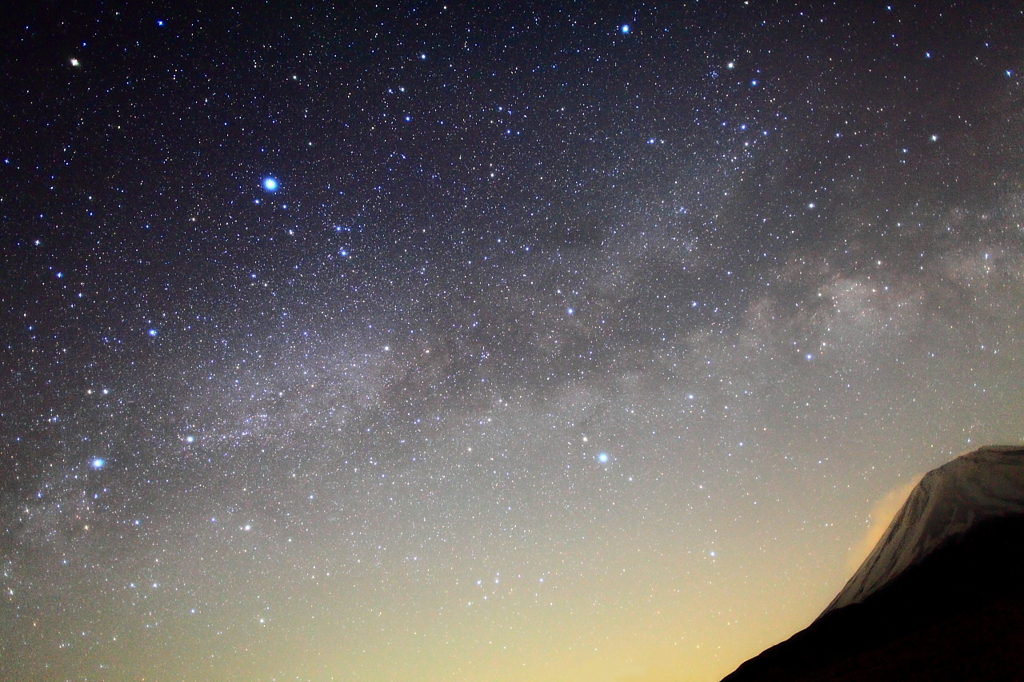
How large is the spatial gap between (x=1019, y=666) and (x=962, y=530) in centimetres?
839

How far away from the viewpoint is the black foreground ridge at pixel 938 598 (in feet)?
18.6

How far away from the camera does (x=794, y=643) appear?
9633 millimetres

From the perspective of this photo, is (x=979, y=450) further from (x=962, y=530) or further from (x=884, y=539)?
(x=962, y=530)

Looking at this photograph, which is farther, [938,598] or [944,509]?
[944,509]

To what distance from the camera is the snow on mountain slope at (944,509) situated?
11.6 m

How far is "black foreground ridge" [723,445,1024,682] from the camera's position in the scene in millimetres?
5680

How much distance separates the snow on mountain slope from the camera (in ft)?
38.1

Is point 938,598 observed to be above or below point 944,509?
below

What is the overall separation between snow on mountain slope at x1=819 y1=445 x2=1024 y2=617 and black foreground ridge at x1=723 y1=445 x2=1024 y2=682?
0.13 ft

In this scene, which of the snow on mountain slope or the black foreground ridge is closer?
the black foreground ridge

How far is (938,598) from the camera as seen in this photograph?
8352mm

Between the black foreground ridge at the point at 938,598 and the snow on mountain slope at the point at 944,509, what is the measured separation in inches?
1.5

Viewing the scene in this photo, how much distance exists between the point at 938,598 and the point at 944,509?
6.12 metres

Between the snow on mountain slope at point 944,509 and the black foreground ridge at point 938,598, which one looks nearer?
the black foreground ridge at point 938,598
